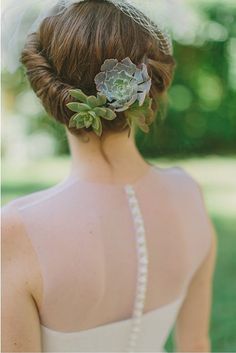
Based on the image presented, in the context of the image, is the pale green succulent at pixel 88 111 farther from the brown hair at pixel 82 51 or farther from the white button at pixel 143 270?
the white button at pixel 143 270

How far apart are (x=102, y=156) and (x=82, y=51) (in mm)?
188

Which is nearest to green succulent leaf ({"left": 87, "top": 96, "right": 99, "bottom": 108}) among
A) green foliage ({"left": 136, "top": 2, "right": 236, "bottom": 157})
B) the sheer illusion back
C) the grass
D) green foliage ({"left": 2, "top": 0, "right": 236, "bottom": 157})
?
the sheer illusion back

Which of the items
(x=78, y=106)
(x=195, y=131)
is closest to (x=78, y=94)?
(x=78, y=106)

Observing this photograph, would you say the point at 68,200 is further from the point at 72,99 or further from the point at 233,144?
the point at 233,144

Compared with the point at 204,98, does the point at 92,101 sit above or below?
above

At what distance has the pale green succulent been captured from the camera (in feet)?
3.84

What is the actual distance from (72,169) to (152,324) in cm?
33

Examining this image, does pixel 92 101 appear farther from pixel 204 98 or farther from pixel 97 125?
pixel 204 98

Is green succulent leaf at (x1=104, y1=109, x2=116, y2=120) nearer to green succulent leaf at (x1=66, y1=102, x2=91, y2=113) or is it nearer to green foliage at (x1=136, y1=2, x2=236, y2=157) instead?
green succulent leaf at (x1=66, y1=102, x2=91, y2=113)

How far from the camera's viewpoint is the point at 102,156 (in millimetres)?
1253

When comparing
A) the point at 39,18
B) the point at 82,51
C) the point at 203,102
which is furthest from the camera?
the point at 203,102

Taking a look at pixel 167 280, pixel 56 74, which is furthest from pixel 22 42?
pixel 167 280

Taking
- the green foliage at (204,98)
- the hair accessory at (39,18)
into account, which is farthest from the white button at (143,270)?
the green foliage at (204,98)

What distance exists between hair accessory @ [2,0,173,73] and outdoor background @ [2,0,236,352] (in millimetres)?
3520
